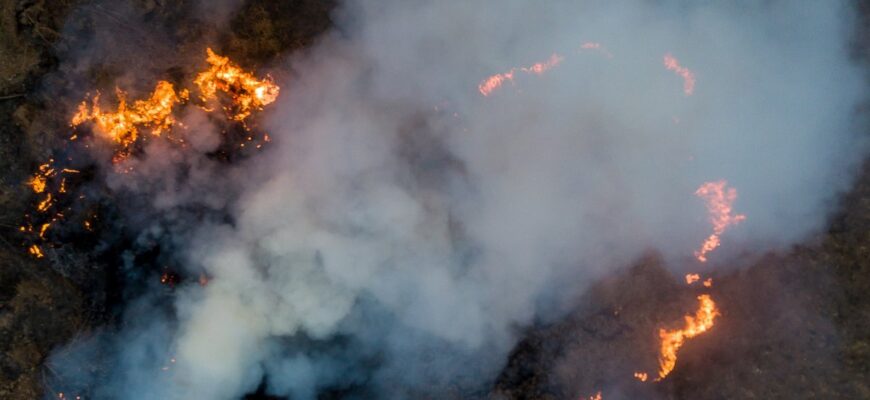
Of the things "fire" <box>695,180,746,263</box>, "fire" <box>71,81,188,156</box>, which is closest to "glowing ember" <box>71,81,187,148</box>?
"fire" <box>71,81,188,156</box>

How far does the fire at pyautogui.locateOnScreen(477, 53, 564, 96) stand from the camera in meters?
6.92

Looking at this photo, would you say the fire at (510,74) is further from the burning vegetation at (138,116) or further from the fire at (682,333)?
the fire at (682,333)

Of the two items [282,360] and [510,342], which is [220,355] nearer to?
[282,360]

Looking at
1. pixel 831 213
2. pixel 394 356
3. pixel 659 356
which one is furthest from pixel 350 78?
pixel 831 213

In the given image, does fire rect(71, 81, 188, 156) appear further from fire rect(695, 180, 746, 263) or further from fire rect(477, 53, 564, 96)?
fire rect(695, 180, 746, 263)

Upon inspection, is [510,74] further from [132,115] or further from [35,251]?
[35,251]

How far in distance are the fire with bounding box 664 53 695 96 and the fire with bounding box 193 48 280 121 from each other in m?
4.28

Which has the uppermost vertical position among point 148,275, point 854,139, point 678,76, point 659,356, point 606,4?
point 606,4

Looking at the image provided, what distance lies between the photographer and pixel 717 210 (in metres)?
6.78

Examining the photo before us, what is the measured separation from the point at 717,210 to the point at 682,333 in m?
1.36

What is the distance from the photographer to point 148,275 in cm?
710

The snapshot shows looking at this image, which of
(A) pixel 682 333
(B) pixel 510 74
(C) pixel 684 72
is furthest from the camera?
(B) pixel 510 74

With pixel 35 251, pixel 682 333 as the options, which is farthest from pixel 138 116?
pixel 682 333

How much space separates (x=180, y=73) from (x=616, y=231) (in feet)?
16.7
